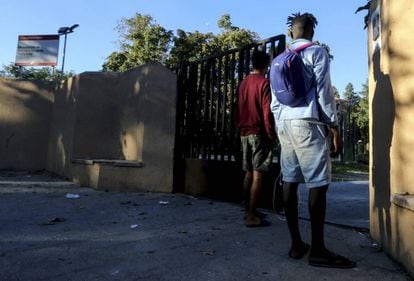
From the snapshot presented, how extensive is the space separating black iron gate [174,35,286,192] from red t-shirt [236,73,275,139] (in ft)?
3.31

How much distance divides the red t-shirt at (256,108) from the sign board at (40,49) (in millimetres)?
15956

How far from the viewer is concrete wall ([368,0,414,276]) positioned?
133 inches

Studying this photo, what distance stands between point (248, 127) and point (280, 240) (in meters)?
1.36

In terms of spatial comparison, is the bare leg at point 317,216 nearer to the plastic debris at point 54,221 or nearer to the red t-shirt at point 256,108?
the red t-shirt at point 256,108

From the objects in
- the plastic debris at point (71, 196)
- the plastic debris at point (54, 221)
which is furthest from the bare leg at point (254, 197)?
the plastic debris at point (71, 196)

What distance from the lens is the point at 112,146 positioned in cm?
902

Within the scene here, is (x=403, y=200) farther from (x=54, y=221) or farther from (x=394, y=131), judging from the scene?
(x=54, y=221)

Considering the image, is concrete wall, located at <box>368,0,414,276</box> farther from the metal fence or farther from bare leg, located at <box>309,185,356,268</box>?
the metal fence

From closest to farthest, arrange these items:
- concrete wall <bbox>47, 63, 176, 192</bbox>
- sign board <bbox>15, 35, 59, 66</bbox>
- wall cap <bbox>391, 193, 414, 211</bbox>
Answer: wall cap <bbox>391, 193, 414, 211</bbox> → concrete wall <bbox>47, 63, 176, 192</bbox> → sign board <bbox>15, 35, 59, 66</bbox>

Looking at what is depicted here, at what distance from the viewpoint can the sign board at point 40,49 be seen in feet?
63.4

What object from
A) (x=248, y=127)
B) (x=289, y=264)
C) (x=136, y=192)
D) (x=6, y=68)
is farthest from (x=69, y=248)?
(x=6, y=68)

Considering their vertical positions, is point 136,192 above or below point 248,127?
below

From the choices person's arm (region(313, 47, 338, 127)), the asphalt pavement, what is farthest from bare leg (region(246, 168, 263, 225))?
person's arm (region(313, 47, 338, 127))

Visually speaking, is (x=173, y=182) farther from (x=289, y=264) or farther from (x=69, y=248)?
(x=289, y=264)
